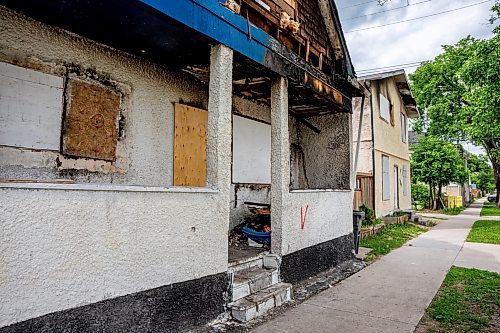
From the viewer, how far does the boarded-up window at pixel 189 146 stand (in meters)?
5.46

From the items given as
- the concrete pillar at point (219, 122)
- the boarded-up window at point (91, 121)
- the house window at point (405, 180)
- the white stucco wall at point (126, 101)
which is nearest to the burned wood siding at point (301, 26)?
the concrete pillar at point (219, 122)

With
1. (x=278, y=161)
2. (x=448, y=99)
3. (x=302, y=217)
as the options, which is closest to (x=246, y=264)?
(x=302, y=217)

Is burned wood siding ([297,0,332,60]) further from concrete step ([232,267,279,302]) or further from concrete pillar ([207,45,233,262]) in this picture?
concrete step ([232,267,279,302])

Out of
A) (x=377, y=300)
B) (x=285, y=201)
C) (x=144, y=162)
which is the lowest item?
(x=377, y=300)

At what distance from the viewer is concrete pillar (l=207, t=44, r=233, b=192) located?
404cm

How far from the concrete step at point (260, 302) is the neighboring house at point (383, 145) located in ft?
23.1

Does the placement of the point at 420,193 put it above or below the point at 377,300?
above

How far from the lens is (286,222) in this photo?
5.24 m

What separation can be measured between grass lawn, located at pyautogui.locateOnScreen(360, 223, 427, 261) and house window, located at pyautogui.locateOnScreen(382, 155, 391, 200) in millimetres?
1304

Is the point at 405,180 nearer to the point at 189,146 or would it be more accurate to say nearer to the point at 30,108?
the point at 189,146

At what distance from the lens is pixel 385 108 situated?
14.7 meters

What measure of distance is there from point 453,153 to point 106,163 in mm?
23391

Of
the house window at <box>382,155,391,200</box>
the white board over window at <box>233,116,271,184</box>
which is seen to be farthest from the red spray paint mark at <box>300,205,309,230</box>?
the house window at <box>382,155,391,200</box>

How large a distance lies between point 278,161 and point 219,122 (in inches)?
58.1
